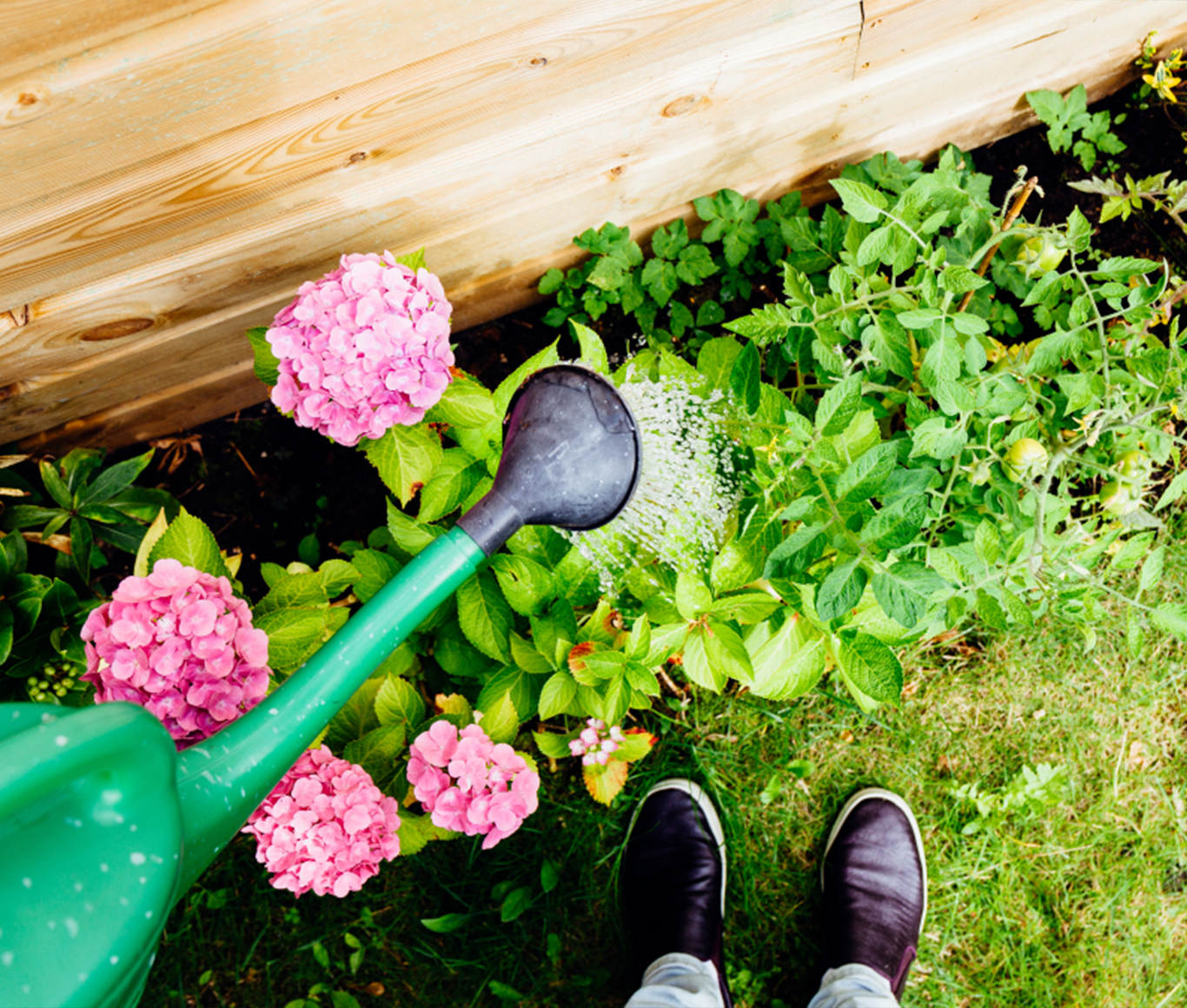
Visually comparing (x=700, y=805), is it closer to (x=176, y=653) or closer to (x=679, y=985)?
(x=679, y=985)

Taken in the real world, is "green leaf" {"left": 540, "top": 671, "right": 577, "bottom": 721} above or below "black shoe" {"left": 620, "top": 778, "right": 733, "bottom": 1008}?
above

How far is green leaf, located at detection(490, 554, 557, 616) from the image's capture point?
3.54 feet

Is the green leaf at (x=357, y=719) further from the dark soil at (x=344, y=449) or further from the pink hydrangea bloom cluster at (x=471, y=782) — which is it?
the dark soil at (x=344, y=449)

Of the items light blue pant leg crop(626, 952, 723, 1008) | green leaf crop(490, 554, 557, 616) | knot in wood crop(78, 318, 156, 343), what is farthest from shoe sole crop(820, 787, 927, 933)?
knot in wood crop(78, 318, 156, 343)

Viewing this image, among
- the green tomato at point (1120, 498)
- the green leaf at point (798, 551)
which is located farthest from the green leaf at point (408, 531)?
the green tomato at point (1120, 498)

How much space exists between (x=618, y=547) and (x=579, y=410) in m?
0.33

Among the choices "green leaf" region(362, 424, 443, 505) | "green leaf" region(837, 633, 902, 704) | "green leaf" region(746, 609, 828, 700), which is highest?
"green leaf" region(362, 424, 443, 505)

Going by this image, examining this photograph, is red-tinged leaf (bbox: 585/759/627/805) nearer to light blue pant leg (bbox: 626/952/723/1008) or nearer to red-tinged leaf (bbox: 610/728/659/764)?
red-tinged leaf (bbox: 610/728/659/764)

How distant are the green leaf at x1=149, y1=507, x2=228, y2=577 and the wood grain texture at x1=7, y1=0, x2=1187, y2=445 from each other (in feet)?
1.55

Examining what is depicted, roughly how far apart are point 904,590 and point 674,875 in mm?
1051

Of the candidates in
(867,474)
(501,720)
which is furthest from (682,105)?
(501,720)

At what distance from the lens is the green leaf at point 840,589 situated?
90 centimetres

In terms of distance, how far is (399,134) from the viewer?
1.07 m

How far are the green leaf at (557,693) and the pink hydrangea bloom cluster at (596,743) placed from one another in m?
0.20
